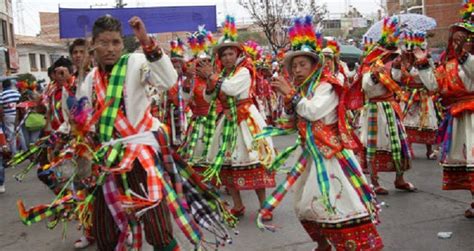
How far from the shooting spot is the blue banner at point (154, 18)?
11.9m

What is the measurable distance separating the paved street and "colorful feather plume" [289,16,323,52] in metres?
1.70

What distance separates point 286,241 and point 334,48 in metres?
3.12

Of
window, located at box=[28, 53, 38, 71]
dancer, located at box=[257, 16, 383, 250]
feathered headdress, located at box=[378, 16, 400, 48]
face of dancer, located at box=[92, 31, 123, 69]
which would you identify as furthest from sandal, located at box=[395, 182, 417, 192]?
window, located at box=[28, 53, 38, 71]

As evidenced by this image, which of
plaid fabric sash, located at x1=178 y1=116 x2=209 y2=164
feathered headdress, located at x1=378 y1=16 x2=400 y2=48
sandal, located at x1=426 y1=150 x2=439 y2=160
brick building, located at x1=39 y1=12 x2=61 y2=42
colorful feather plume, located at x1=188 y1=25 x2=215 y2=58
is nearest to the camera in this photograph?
feathered headdress, located at x1=378 y1=16 x2=400 y2=48

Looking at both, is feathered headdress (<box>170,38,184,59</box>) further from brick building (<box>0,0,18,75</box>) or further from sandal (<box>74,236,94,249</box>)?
brick building (<box>0,0,18,75</box>)

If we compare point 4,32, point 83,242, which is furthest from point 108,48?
point 4,32

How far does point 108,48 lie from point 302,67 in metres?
1.43

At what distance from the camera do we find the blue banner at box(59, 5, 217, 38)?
11.9m

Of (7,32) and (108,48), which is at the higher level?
(7,32)

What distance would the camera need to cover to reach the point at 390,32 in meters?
6.11

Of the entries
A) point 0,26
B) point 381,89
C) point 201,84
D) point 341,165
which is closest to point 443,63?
point 381,89

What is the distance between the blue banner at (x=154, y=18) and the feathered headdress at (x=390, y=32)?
22.8ft

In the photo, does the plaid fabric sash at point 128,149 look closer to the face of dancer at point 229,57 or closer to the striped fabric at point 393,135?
the face of dancer at point 229,57

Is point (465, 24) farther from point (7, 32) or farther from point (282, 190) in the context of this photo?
point (7, 32)
